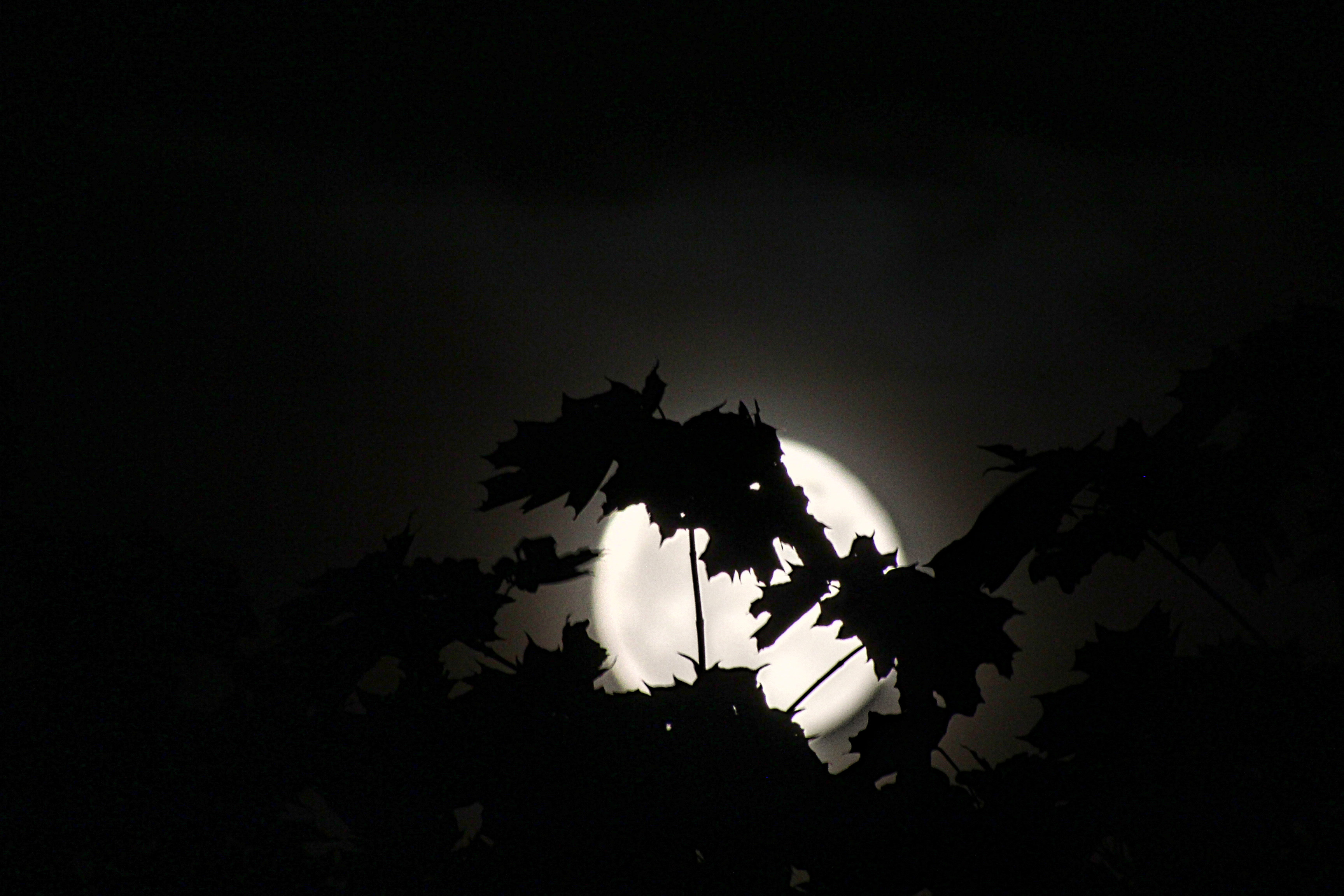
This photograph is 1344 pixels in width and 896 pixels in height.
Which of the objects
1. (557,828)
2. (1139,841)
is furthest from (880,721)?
(557,828)

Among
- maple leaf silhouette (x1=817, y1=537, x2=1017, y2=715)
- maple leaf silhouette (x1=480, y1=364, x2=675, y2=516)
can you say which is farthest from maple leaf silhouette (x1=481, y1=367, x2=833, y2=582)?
maple leaf silhouette (x1=817, y1=537, x2=1017, y2=715)

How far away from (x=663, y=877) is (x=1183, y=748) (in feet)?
2.99

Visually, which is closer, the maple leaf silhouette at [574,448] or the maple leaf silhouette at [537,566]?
the maple leaf silhouette at [574,448]

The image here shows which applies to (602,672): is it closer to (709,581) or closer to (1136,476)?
(709,581)

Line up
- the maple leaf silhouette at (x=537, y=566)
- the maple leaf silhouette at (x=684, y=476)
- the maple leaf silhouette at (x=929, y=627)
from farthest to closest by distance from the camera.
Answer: the maple leaf silhouette at (x=537, y=566) < the maple leaf silhouette at (x=684, y=476) < the maple leaf silhouette at (x=929, y=627)

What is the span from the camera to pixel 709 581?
2109mm

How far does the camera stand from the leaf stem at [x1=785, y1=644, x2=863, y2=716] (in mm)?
1815

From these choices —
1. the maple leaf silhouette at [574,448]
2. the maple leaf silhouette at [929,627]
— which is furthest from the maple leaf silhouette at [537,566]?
the maple leaf silhouette at [929,627]

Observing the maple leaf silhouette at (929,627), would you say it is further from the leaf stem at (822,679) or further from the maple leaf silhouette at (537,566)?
the maple leaf silhouette at (537,566)

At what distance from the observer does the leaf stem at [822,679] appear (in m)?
1.82

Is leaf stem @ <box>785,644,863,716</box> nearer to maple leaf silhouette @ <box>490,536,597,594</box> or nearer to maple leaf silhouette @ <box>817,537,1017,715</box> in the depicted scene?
maple leaf silhouette @ <box>817,537,1017,715</box>

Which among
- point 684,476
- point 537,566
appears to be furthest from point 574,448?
point 537,566

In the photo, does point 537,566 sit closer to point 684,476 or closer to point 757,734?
point 684,476

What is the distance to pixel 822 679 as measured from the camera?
1970 millimetres
